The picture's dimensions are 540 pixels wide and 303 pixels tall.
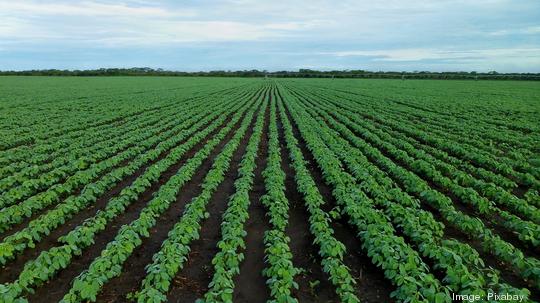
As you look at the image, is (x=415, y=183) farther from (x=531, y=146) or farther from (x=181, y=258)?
(x=531, y=146)

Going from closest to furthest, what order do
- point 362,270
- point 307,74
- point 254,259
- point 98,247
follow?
point 362,270
point 254,259
point 98,247
point 307,74

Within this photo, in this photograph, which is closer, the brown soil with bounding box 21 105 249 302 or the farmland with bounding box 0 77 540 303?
the farmland with bounding box 0 77 540 303

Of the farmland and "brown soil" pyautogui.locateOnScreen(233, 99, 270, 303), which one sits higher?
the farmland

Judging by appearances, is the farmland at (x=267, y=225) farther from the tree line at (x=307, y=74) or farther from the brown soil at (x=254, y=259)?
the tree line at (x=307, y=74)

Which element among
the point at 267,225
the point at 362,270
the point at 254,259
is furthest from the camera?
the point at 267,225

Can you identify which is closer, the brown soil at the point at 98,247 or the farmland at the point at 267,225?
the farmland at the point at 267,225

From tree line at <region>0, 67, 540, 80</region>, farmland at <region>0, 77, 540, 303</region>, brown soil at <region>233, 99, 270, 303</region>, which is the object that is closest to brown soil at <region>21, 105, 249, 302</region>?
farmland at <region>0, 77, 540, 303</region>

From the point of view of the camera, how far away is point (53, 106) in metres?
29.3

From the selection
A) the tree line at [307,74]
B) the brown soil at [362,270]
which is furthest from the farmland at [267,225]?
the tree line at [307,74]

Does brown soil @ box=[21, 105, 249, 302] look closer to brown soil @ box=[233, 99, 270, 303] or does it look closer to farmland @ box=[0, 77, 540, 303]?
farmland @ box=[0, 77, 540, 303]

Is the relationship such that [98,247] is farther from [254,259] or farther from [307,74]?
[307,74]

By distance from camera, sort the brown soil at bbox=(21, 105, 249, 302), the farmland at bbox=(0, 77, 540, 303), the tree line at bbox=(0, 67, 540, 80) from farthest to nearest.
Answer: the tree line at bbox=(0, 67, 540, 80), the brown soil at bbox=(21, 105, 249, 302), the farmland at bbox=(0, 77, 540, 303)

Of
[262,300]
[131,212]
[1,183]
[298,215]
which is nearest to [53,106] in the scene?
[1,183]

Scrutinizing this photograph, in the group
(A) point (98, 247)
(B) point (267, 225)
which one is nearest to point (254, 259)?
(B) point (267, 225)
